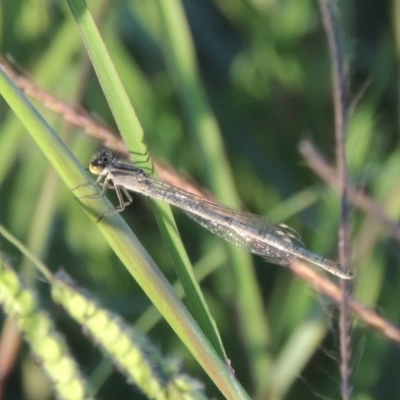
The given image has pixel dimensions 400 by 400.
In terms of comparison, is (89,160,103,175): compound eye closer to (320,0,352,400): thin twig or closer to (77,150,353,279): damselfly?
(77,150,353,279): damselfly

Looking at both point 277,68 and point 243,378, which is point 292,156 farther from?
point 243,378

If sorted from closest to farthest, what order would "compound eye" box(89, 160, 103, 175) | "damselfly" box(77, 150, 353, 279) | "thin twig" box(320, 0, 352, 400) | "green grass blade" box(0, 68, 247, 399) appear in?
"green grass blade" box(0, 68, 247, 399)
"thin twig" box(320, 0, 352, 400)
"damselfly" box(77, 150, 353, 279)
"compound eye" box(89, 160, 103, 175)

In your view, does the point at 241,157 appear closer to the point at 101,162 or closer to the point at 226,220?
the point at 226,220

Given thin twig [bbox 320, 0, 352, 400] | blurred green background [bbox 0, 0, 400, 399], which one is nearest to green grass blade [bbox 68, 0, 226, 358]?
thin twig [bbox 320, 0, 352, 400]

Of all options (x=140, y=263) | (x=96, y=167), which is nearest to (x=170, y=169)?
(x=96, y=167)

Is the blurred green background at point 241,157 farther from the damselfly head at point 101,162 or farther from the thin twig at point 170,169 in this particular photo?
the thin twig at point 170,169

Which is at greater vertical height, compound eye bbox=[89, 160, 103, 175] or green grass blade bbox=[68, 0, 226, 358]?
compound eye bbox=[89, 160, 103, 175]

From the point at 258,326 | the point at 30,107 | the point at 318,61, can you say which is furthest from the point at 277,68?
the point at 30,107
